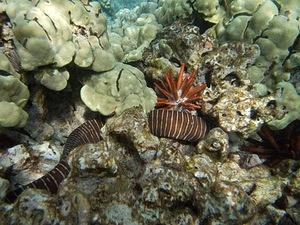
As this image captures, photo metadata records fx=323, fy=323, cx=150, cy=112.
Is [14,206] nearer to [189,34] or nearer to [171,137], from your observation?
[171,137]

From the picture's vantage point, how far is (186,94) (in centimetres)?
542

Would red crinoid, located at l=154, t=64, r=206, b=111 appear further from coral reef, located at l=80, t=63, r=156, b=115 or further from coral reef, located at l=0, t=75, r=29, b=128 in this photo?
coral reef, located at l=0, t=75, r=29, b=128

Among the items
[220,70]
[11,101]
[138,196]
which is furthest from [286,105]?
[11,101]

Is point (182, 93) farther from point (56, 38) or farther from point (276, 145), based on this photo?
point (56, 38)

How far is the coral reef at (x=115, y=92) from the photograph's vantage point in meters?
5.29

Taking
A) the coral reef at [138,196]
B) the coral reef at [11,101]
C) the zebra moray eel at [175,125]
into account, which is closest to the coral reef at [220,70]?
the zebra moray eel at [175,125]

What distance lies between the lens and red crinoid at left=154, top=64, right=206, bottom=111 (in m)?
5.41

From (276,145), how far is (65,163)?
11.2 feet

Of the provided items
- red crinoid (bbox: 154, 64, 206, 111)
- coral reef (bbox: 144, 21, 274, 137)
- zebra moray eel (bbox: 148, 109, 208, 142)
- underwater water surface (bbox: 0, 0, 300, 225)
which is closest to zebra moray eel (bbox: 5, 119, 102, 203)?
underwater water surface (bbox: 0, 0, 300, 225)

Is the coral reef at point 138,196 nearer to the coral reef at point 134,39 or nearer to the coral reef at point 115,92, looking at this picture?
the coral reef at point 115,92

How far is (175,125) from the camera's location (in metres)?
5.06

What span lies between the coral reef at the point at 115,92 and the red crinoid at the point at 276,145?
1926 millimetres

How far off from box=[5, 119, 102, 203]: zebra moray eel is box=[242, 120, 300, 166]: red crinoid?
2.53 metres

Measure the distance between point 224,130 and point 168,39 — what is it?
2.11 m
